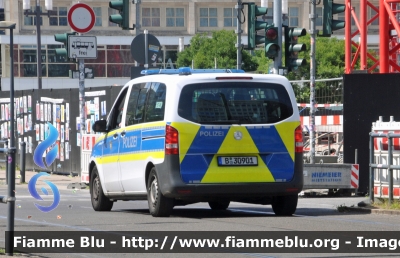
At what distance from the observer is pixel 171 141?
13.4 metres

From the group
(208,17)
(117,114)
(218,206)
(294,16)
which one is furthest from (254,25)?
(208,17)

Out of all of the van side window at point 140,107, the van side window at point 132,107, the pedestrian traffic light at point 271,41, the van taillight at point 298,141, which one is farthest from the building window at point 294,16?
the van taillight at point 298,141

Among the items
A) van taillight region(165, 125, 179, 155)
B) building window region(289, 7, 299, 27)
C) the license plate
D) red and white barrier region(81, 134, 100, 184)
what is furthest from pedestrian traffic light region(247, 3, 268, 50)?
building window region(289, 7, 299, 27)

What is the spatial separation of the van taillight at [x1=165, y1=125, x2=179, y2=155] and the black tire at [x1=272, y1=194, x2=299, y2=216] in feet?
5.90

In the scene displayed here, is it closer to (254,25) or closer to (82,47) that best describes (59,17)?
(82,47)

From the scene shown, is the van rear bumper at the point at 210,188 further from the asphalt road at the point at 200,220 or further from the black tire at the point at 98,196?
the black tire at the point at 98,196

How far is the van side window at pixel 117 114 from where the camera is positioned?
49.8 feet

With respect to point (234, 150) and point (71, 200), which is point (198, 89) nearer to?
point (234, 150)

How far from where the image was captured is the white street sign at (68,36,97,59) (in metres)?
22.1

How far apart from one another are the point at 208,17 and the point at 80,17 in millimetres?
64344

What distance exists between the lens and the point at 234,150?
1342 cm

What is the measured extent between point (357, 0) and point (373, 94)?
66552 millimetres

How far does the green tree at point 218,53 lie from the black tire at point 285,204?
52205 millimetres

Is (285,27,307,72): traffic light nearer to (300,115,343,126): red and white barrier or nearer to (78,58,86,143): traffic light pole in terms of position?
(300,115,343,126): red and white barrier
